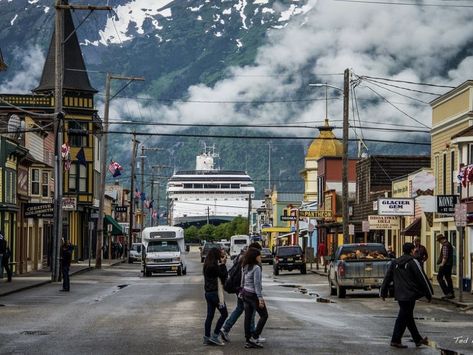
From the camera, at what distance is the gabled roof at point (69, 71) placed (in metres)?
92.6

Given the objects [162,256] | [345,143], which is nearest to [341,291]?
[345,143]

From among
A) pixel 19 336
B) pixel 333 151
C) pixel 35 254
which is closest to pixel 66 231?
pixel 35 254

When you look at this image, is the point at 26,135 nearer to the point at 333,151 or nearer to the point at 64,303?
the point at 64,303

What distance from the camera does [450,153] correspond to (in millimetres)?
47500

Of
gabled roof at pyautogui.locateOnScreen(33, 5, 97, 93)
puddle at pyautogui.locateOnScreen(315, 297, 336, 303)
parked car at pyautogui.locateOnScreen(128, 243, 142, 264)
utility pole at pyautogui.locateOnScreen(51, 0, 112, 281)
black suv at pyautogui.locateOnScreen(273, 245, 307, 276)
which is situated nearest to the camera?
puddle at pyautogui.locateOnScreen(315, 297, 336, 303)

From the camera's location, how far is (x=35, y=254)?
222ft

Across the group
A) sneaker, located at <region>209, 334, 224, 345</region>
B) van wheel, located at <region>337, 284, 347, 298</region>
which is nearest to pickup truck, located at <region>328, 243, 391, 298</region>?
van wheel, located at <region>337, 284, 347, 298</region>

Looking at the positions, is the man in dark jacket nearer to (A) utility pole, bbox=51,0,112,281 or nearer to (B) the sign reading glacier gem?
(B) the sign reading glacier gem

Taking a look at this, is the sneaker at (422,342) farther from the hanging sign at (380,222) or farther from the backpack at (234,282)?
the hanging sign at (380,222)

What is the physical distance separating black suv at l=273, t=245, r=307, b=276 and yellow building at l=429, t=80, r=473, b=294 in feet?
47.5

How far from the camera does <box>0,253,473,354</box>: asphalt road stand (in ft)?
69.6

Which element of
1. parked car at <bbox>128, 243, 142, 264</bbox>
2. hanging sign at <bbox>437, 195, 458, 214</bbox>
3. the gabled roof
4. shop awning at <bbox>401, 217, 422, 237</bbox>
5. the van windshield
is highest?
the gabled roof

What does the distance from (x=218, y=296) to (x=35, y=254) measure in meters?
46.5

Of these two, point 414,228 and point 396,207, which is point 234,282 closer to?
point 396,207
